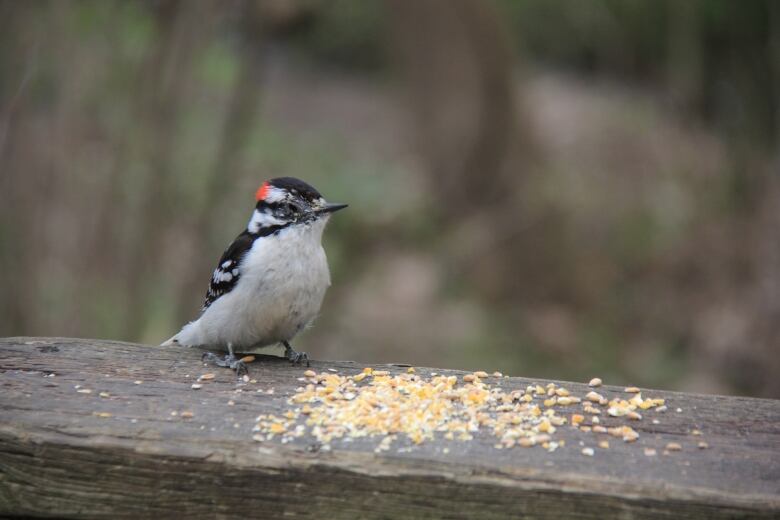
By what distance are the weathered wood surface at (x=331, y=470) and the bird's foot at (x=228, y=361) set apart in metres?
0.47

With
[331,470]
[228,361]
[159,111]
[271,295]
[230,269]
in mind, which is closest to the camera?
[331,470]

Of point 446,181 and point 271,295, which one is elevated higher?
point 446,181

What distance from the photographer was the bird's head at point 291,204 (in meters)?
4.33

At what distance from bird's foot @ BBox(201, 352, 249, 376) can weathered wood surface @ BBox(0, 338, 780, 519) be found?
0.47 m

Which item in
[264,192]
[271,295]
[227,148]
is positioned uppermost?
[227,148]

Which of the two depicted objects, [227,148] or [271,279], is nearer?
[271,279]

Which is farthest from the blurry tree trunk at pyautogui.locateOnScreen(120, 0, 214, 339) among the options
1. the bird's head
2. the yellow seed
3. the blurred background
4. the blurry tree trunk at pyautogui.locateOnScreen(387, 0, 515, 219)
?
the yellow seed

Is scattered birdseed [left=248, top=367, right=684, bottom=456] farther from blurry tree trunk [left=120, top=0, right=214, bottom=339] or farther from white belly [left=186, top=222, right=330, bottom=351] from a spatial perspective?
blurry tree trunk [left=120, top=0, right=214, bottom=339]

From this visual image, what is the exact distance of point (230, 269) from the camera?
4301 mm

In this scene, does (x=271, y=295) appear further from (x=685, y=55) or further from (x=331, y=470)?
(x=685, y=55)

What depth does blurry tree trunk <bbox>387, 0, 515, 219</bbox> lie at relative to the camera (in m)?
10.5

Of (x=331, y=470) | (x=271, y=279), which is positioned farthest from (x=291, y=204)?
(x=331, y=470)

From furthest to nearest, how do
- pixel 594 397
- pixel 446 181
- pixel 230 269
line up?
pixel 446 181
pixel 230 269
pixel 594 397

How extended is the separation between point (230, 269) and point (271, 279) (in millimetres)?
276
